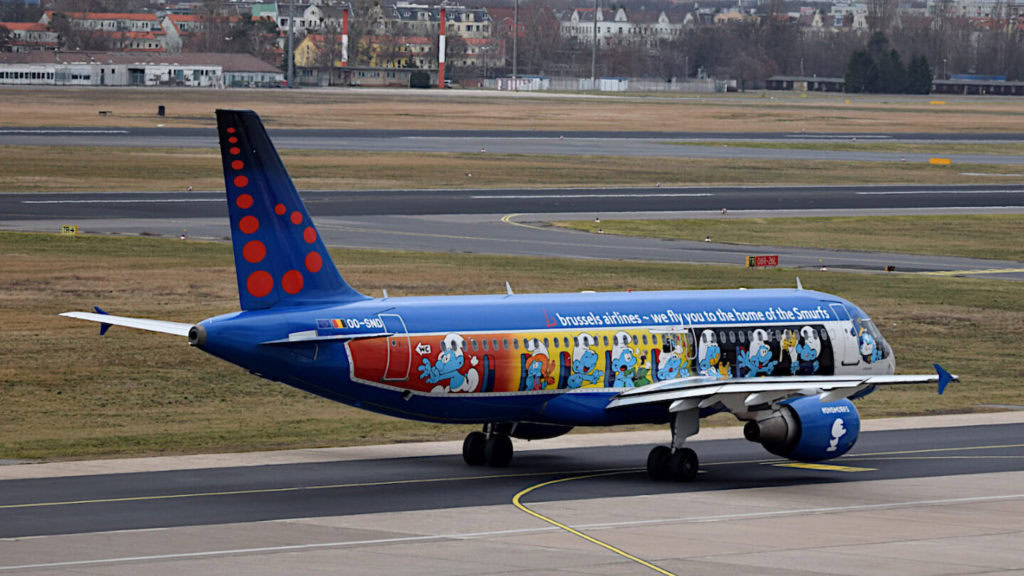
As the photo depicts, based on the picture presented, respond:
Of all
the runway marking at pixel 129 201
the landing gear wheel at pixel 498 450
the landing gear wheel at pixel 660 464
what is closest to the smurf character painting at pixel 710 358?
the landing gear wheel at pixel 660 464

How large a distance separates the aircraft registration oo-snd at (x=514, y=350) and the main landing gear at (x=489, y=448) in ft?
0.11

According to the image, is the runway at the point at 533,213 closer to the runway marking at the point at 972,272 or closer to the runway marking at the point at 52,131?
the runway marking at the point at 972,272

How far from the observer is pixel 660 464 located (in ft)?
118

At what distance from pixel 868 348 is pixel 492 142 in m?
128

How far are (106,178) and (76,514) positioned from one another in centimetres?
8990

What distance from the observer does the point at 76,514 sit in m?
31.1

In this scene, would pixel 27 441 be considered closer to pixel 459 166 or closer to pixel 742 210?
pixel 742 210

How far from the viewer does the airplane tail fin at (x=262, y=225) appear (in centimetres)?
3328

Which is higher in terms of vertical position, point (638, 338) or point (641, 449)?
point (638, 338)

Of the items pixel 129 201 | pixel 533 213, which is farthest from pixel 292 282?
pixel 129 201

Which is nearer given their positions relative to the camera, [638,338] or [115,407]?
[638,338]

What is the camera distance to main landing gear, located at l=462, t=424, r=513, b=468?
37312 millimetres

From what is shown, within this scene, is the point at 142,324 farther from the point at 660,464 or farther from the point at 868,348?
the point at 868,348

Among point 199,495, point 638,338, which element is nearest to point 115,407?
point 199,495
